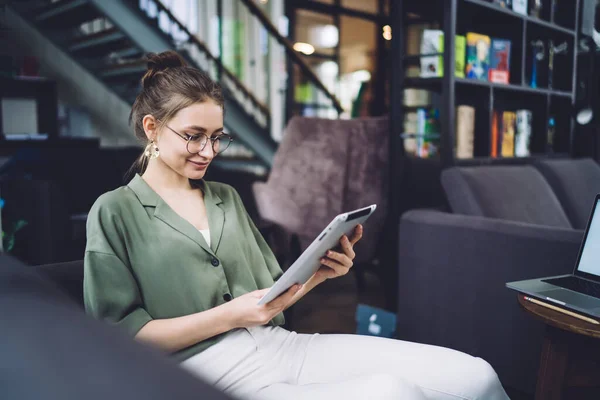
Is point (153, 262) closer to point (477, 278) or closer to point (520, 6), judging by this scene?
point (477, 278)

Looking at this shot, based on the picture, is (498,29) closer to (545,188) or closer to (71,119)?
(545,188)

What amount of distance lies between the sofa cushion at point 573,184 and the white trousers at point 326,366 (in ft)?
6.48

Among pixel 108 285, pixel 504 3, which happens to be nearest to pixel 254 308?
pixel 108 285

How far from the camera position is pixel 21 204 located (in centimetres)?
280

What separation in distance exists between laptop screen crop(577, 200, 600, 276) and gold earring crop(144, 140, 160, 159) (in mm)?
1148

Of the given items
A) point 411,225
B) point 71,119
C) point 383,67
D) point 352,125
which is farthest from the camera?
point 383,67

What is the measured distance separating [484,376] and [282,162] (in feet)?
7.87

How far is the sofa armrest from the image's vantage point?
6.07 ft

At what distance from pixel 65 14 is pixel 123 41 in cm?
54

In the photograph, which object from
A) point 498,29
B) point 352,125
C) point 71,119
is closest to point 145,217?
point 352,125

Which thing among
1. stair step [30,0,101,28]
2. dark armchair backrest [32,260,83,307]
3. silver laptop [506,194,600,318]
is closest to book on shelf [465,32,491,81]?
silver laptop [506,194,600,318]

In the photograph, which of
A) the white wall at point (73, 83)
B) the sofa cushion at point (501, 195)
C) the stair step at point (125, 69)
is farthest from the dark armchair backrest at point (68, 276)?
the white wall at point (73, 83)

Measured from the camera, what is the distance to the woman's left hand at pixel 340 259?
1.06m

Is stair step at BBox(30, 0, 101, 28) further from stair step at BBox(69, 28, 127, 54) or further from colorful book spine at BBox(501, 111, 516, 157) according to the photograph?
colorful book spine at BBox(501, 111, 516, 157)
